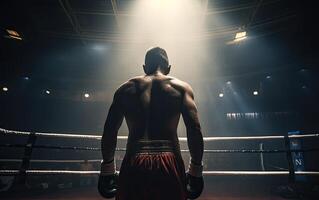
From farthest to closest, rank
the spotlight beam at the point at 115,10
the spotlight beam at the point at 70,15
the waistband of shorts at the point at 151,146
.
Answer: the spotlight beam at the point at 70,15
the spotlight beam at the point at 115,10
the waistband of shorts at the point at 151,146

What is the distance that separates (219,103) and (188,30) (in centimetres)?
457

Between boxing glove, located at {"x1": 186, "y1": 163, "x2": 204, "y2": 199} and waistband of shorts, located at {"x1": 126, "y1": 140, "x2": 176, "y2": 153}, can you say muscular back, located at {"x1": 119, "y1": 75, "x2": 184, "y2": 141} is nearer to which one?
waistband of shorts, located at {"x1": 126, "y1": 140, "x2": 176, "y2": 153}

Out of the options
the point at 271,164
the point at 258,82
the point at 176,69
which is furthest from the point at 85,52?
the point at 271,164

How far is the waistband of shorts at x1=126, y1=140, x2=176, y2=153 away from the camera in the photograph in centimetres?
119

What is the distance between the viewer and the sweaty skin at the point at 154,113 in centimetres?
122

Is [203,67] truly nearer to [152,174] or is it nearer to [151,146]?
[151,146]

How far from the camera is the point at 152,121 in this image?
1.22m

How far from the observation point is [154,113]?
1.23m

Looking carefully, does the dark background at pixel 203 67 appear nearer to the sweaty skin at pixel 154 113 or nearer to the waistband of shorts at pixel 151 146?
the sweaty skin at pixel 154 113

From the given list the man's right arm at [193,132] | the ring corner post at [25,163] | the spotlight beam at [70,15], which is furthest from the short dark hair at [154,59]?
the spotlight beam at [70,15]

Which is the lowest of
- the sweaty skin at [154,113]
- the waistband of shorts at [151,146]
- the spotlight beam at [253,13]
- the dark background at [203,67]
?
the waistband of shorts at [151,146]

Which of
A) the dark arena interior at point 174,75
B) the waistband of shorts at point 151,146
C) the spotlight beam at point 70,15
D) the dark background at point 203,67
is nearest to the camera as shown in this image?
the waistband of shorts at point 151,146

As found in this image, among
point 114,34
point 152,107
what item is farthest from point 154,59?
point 114,34

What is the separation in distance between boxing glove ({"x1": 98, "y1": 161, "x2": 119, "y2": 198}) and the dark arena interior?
13.6ft
